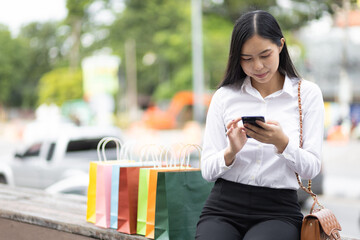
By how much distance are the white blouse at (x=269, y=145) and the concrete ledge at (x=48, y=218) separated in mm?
629

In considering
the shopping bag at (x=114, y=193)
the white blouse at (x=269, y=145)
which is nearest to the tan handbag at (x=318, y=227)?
the white blouse at (x=269, y=145)

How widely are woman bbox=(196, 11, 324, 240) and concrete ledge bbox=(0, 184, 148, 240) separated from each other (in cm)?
58

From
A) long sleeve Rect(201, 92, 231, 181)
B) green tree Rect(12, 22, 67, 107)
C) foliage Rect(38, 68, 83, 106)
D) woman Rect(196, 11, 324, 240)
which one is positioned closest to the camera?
woman Rect(196, 11, 324, 240)

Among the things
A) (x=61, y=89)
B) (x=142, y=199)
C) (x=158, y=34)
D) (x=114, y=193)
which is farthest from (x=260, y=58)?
(x=61, y=89)

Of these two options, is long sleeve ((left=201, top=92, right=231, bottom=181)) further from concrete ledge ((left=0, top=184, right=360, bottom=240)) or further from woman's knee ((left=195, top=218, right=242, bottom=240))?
Answer: concrete ledge ((left=0, top=184, right=360, bottom=240))

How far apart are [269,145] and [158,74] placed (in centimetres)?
5345

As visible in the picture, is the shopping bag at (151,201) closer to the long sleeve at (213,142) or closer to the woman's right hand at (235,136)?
the long sleeve at (213,142)

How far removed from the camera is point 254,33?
2121mm

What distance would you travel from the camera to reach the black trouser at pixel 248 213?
210 cm

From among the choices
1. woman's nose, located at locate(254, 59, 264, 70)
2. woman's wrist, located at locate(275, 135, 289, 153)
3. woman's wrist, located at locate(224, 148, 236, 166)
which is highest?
woman's nose, located at locate(254, 59, 264, 70)

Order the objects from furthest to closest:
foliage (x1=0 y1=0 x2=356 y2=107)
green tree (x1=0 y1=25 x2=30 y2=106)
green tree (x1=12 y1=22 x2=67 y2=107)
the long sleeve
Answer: green tree (x1=12 y1=22 x2=67 y2=107) → green tree (x1=0 y1=25 x2=30 y2=106) → foliage (x1=0 y1=0 x2=356 y2=107) → the long sleeve

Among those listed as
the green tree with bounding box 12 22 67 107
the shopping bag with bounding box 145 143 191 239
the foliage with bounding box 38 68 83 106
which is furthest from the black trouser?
the green tree with bounding box 12 22 67 107

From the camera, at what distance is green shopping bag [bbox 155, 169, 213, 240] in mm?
2453

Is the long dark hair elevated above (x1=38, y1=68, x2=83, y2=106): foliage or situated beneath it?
elevated above
